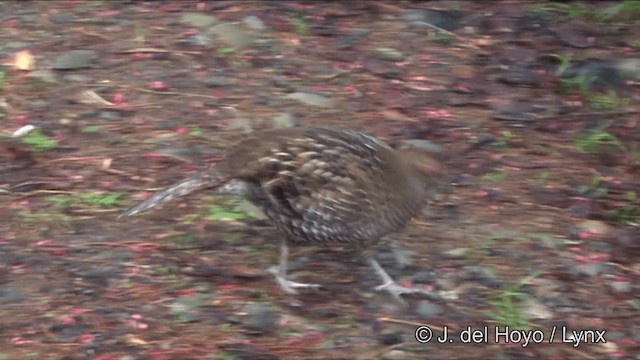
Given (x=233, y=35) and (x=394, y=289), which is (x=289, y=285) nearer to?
(x=394, y=289)

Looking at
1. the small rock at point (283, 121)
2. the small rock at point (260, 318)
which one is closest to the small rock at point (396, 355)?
the small rock at point (260, 318)

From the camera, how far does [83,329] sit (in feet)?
15.6

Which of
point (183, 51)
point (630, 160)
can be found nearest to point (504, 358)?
point (630, 160)

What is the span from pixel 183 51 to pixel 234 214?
1788 mm

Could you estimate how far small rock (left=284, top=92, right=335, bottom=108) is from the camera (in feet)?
21.9

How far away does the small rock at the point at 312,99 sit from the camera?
668 cm

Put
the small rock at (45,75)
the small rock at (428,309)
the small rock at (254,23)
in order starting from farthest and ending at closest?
1. the small rock at (254,23)
2. the small rock at (45,75)
3. the small rock at (428,309)

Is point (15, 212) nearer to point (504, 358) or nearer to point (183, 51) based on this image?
point (183, 51)

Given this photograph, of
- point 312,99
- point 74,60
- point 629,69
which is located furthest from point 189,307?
point 629,69

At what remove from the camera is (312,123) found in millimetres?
6441

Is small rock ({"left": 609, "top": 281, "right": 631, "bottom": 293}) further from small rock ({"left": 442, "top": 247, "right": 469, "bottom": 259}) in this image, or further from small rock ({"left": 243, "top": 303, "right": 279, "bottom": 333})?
small rock ({"left": 243, "top": 303, "right": 279, "bottom": 333})

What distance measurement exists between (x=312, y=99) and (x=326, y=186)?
5.90 feet

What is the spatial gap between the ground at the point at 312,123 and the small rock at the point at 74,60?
2cm

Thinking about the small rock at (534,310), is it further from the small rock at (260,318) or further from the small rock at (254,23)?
the small rock at (254,23)
